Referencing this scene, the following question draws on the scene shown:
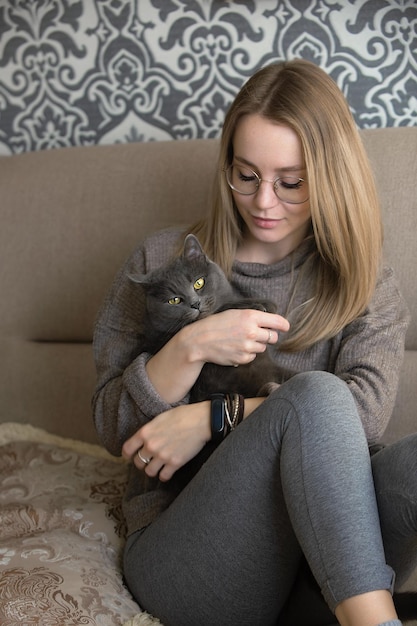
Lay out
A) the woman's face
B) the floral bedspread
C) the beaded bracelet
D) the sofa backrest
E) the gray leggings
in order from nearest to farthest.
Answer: the gray leggings, the floral bedspread, the beaded bracelet, the woman's face, the sofa backrest

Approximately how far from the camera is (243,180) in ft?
4.73

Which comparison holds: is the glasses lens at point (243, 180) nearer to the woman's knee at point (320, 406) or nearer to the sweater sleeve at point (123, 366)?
the sweater sleeve at point (123, 366)

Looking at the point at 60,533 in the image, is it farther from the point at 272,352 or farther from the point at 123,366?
the point at 272,352

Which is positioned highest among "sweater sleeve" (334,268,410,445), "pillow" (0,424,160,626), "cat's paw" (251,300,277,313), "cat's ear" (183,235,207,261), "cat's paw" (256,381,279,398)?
"cat's ear" (183,235,207,261)

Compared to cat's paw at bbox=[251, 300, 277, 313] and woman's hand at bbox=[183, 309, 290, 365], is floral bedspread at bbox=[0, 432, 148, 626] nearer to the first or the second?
woman's hand at bbox=[183, 309, 290, 365]

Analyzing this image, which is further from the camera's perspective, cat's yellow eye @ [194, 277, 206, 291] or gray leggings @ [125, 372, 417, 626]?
cat's yellow eye @ [194, 277, 206, 291]

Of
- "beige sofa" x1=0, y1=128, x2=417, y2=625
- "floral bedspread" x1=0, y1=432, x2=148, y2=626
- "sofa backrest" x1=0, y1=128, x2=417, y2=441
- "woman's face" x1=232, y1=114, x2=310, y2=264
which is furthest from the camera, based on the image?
"sofa backrest" x1=0, y1=128, x2=417, y2=441

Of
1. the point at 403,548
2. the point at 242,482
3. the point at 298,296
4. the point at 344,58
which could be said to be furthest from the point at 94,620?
the point at 344,58

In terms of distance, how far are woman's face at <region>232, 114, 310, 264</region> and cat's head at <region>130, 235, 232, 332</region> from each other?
0.12m

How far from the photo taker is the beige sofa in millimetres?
1684

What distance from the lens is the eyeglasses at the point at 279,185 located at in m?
1.40

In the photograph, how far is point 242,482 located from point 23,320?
3.25ft

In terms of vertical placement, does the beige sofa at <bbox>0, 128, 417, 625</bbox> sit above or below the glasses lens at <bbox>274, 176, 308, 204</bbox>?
below

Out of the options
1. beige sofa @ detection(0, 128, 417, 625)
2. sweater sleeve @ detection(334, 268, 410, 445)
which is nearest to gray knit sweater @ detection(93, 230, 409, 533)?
sweater sleeve @ detection(334, 268, 410, 445)
